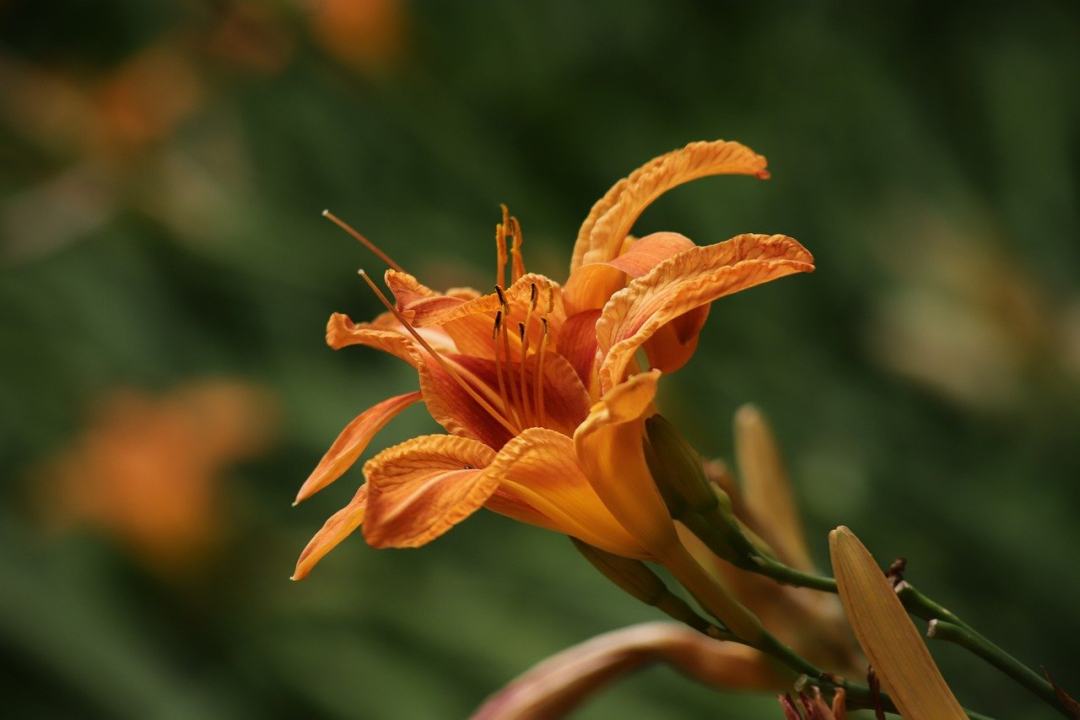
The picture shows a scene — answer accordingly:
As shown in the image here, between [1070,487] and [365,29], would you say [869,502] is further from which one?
[365,29]

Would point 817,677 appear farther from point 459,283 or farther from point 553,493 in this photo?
point 459,283


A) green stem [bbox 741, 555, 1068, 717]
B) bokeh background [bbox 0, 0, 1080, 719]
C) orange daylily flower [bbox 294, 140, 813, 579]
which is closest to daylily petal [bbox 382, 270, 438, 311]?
orange daylily flower [bbox 294, 140, 813, 579]

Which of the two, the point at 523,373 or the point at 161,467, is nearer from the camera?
the point at 523,373

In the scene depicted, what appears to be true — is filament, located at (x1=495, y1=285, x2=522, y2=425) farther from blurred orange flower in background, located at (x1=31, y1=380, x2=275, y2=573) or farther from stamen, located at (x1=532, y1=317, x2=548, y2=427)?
blurred orange flower in background, located at (x1=31, y1=380, x2=275, y2=573)

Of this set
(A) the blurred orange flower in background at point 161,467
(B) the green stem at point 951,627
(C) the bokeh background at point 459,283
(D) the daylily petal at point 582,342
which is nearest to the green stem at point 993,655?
(B) the green stem at point 951,627

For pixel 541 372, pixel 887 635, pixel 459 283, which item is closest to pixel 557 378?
pixel 541 372

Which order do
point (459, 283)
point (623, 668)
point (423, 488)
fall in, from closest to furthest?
point (423, 488) → point (623, 668) → point (459, 283)

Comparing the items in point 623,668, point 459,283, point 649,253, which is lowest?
point 623,668

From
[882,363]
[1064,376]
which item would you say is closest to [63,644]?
[882,363]
